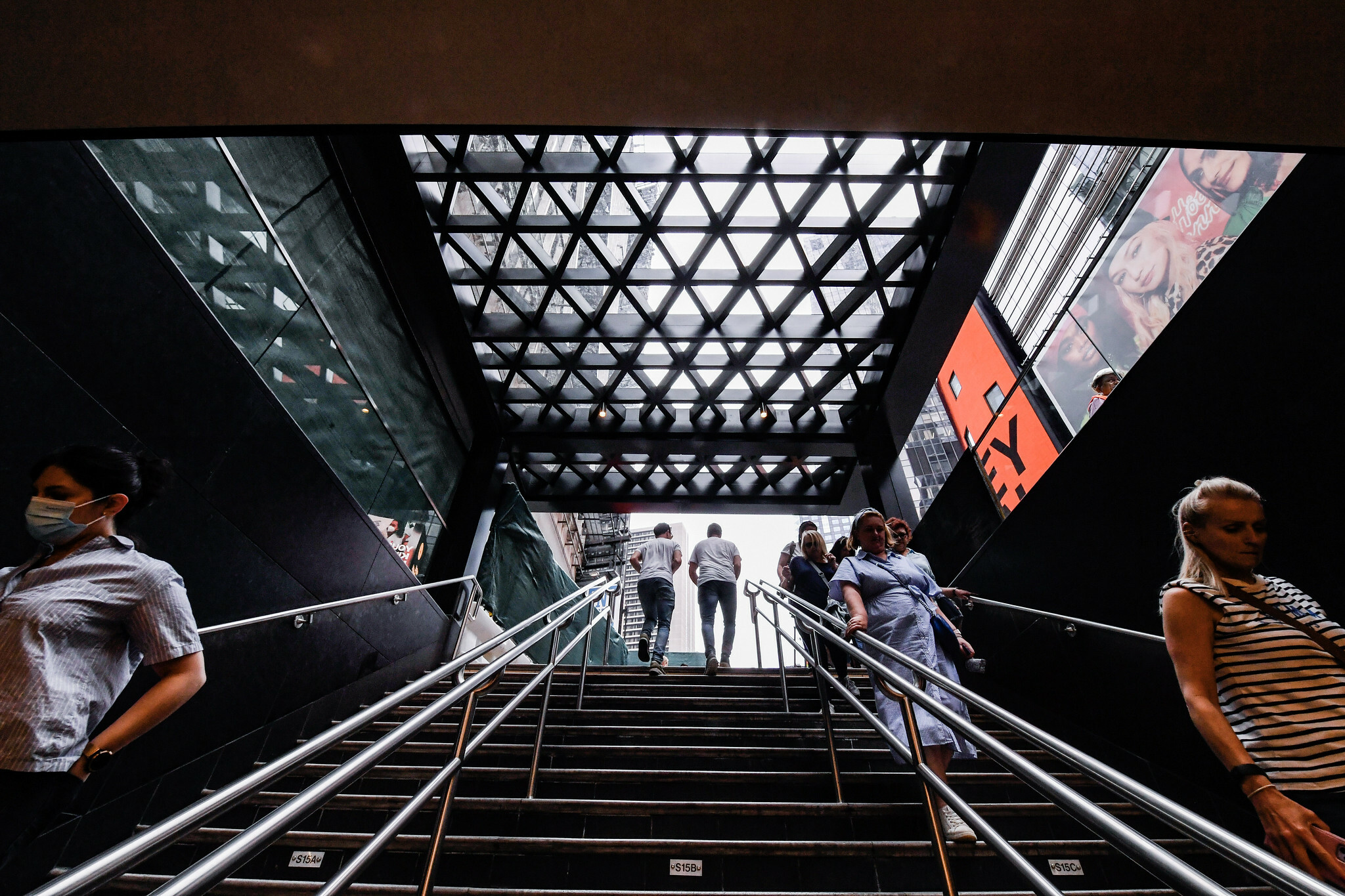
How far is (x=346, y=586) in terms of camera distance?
4188 mm

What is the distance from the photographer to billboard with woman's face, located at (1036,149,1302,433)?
14.7 feet

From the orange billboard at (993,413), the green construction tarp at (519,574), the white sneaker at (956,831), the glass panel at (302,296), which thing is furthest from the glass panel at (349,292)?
the orange billboard at (993,413)

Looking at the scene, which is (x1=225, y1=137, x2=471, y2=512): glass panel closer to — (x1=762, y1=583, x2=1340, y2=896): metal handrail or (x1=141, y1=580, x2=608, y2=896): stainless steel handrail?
(x1=141, y1=580, x2=608, y2=896): stainless steel handrail

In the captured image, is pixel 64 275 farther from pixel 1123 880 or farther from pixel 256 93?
pixel 1123 880

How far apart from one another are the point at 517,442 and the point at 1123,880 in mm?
7969

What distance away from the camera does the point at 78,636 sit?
4.02 feet

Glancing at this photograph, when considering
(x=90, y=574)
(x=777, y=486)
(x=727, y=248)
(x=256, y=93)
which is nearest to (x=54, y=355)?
(x=256, y=93)

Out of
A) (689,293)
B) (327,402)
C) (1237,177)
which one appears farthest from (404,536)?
(1237,177)

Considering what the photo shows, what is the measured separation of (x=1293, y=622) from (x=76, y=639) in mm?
2685

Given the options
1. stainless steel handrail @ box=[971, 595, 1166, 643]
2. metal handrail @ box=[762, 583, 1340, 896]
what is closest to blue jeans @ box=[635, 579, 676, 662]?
stainless steel handrail @ box=[971, 595, 1166, 643]

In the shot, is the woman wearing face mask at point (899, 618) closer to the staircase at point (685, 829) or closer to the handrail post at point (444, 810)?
the staircase at point (685, 829)

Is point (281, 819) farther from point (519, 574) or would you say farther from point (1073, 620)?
point (519, 574)

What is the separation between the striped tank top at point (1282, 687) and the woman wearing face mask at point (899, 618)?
1.11 m

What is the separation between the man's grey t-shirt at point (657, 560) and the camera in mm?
5484
